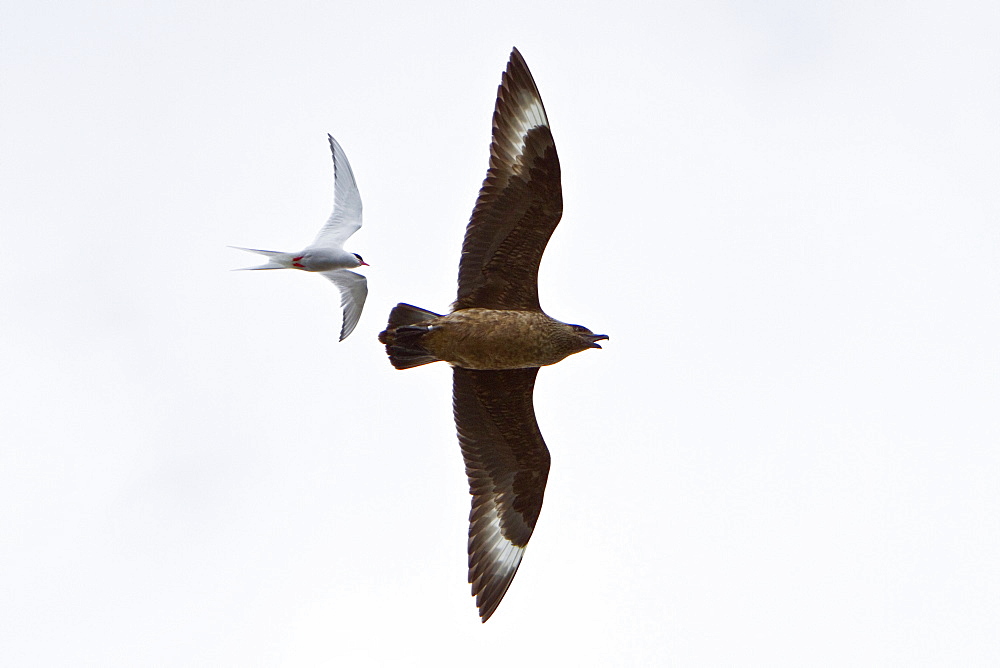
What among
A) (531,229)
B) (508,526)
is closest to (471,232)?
(531,229)

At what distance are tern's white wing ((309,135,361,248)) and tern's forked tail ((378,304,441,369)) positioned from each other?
129cm

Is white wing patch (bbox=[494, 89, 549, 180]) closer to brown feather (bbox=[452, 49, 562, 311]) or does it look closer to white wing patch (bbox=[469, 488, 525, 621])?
brown feather (bbox=[452, 49, 562, 311])

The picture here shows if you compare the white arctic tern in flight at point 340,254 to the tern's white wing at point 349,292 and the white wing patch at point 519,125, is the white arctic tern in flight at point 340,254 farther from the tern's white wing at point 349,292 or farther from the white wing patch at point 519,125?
the white wing patch at point 519,125

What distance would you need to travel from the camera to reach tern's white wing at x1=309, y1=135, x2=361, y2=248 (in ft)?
44.8

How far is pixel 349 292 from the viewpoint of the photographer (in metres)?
13.6

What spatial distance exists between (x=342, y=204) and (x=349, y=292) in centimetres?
94

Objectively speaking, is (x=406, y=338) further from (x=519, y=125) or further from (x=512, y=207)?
(x=519, y=125)

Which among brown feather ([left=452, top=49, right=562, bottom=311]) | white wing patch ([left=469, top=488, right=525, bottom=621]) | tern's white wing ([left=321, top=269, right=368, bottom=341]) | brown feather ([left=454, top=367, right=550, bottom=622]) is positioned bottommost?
white wing patch ([left=469, top=488, right=525, bottom=621])

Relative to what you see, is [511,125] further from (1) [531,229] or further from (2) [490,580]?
(2) [490,580]

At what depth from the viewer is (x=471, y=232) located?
12320mm

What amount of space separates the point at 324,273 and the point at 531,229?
231 centimetres

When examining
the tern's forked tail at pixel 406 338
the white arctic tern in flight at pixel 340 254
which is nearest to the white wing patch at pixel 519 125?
the tern's forked tail at pixel 406 338

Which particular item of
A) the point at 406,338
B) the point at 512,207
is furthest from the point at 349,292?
the point at 512,207

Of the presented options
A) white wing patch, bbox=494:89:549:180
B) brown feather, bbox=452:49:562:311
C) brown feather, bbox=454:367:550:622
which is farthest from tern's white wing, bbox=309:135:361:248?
white wing patch, bbox=494:89:549:180
